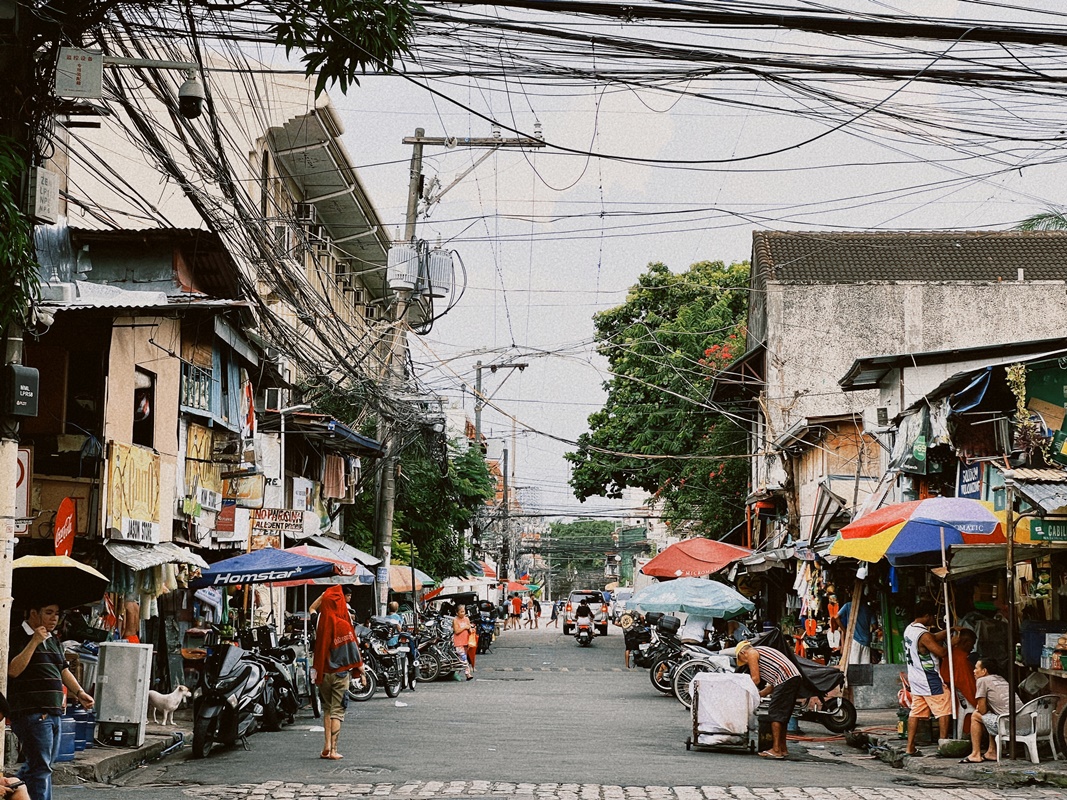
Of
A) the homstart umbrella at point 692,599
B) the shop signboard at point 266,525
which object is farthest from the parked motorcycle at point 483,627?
the homstart umbrella at point 692,599

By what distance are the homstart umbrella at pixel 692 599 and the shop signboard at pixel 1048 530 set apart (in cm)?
1086

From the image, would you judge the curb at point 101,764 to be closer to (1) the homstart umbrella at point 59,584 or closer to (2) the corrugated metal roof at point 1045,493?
(1) the homstart umbrella at point 59,584

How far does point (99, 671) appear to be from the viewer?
539 inches

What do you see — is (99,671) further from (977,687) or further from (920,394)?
(920,394)

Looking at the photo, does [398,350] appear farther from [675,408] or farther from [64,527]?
[675,408]

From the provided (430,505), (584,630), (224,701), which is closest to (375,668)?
(224,701)

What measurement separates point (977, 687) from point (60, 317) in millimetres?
11001

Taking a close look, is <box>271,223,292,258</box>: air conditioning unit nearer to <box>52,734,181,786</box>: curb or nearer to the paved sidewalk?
<box>52,734,181,786</box>: curb

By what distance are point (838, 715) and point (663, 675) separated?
8.36m

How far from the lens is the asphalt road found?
38.8ft

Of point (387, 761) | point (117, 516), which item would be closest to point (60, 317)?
point (117, 516)

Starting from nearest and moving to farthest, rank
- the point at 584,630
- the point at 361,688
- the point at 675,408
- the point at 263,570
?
the point at 263,570 < the point at 361,688 < the point at 675,408 < the point at 584,630

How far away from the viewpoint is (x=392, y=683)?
23.2 m

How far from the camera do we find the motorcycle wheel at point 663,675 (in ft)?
81.8
